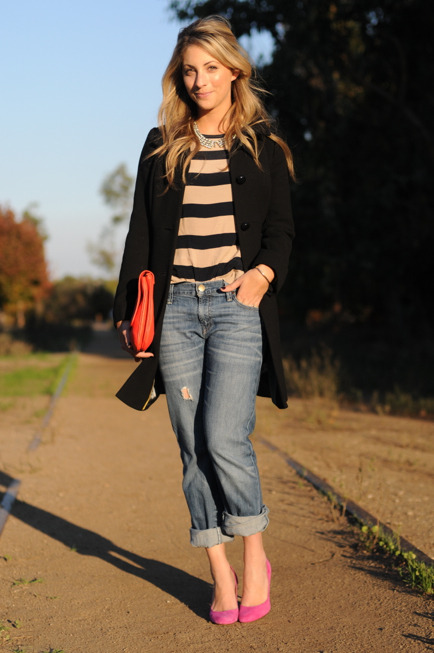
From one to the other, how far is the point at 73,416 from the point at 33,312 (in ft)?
106

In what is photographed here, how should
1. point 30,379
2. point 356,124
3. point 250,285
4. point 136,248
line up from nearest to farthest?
point 250,285 < point 136,248 < point 30,379 < point 356,124

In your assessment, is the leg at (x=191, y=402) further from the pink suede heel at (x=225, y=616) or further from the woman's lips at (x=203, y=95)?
the woman's lips at (x=203, y=95)

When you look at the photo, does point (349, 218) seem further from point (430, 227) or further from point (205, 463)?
point (205, 463)

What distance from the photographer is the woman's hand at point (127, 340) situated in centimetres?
325

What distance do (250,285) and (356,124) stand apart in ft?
47.6

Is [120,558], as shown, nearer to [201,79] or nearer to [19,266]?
[201,79]

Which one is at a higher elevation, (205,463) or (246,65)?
(246,65)

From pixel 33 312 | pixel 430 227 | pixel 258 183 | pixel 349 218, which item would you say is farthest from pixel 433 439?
pixel 33 312

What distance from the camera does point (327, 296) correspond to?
23.0 meters

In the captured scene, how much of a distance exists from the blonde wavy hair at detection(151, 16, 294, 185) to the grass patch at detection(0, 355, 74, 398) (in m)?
8.58

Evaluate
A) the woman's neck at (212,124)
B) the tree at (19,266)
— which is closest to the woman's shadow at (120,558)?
the woman's neck at (212,124)

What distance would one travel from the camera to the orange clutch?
10.4ft

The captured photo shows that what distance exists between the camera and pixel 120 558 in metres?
4.47

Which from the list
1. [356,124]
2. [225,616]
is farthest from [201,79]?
[356,124]
